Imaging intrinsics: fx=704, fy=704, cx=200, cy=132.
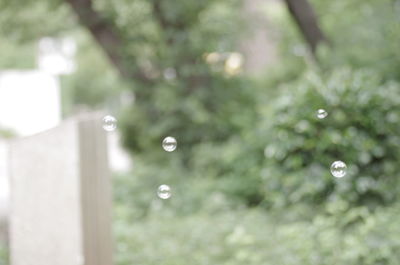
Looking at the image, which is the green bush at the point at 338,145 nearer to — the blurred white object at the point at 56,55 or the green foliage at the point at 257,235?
the green foliage at the point at 257,235

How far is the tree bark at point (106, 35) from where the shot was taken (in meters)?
10.8

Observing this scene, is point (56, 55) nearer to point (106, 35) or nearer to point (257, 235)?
point (106, 35)

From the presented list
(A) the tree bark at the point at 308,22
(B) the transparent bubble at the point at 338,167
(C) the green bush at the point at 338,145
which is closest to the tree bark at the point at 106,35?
(A) the tree bark at the point at 308,22

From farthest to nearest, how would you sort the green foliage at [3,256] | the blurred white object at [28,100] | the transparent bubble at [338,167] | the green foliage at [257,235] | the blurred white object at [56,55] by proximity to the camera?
the blurred white object at [28,100] < the blurred white object at [56,55] < the green foliage at [3,256] < the green foliage at [257,235] < the transparent bubble at [338,167]

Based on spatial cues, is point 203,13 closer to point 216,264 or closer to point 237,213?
point 237,213

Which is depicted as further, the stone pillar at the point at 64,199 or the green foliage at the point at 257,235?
the green foliage at the point at 257,235

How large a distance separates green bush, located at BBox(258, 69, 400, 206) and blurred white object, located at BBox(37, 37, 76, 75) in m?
7.76

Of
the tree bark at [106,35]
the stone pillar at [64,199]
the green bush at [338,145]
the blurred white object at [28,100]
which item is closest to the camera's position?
the stone pillar at [64,199]

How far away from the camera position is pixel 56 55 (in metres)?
23.8

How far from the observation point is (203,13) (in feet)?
35.5

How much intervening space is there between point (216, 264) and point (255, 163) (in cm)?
272

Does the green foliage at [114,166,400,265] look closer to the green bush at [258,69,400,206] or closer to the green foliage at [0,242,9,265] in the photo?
the green bush at [258,69,400,206]

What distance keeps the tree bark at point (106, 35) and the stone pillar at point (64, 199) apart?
554cm

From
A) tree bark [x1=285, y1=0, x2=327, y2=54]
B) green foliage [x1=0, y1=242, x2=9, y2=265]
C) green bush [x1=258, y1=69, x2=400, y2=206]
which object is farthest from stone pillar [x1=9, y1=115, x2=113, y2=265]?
tree bark [x1=285, y1=0, x2=327, y2=54]
